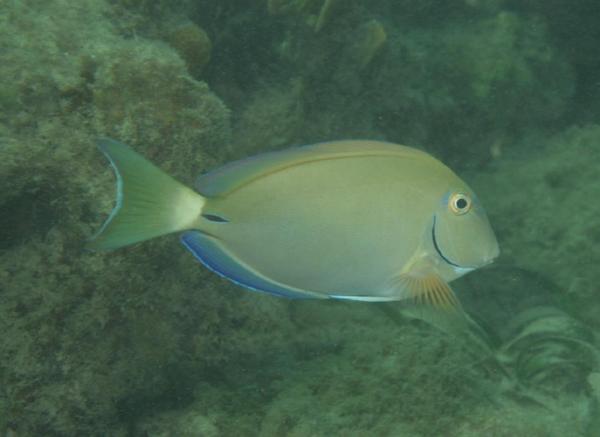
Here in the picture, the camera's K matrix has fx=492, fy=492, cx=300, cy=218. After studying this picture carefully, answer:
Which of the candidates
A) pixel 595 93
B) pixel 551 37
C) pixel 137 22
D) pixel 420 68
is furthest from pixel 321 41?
pixel 595 93

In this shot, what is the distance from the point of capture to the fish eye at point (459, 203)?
199 cm

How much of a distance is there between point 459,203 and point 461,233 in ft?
0.40

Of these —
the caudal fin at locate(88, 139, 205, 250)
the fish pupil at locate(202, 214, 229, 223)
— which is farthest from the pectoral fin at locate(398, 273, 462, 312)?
the caudal fin at locate(88, 139, 205, 250)

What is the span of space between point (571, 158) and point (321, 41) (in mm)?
3458

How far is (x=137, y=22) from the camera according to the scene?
4062 mm

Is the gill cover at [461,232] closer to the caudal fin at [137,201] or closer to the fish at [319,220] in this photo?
the fish at [319,220]

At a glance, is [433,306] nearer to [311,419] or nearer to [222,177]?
[222,177]

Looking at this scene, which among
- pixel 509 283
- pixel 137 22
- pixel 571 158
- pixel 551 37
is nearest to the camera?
pixel 137 22

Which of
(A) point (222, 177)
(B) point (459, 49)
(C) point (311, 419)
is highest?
(B) point (459, 49)

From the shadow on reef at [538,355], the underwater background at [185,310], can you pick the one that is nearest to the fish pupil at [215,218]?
the underwater background at [185,310]

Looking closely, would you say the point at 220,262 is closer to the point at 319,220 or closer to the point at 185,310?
the point at 319,220

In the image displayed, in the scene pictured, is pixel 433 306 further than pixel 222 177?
Yes

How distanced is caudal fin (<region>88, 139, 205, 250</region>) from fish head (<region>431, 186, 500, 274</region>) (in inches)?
39.9

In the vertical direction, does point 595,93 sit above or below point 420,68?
above
